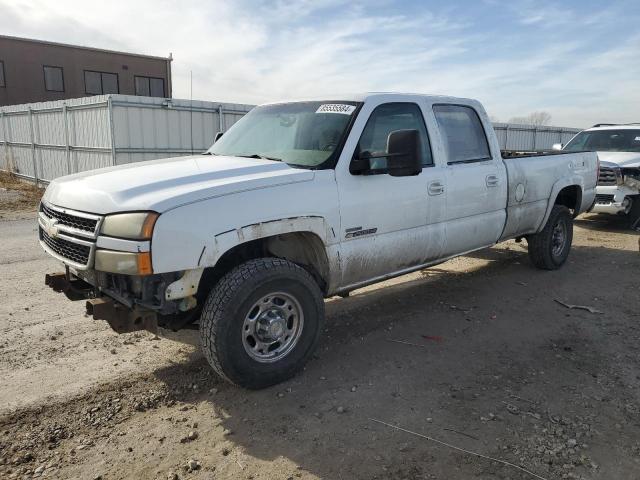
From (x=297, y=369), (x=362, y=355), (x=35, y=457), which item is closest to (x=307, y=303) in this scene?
(x=297, y=369)

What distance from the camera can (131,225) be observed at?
9.87ft

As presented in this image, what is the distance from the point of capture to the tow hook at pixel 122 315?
320cm

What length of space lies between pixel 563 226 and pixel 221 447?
561 centimetres

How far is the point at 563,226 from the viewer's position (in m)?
6.89

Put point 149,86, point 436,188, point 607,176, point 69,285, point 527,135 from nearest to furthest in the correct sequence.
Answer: point 69,285 → point 436,188 → point 607,176 → point 527,135 → point 149,86

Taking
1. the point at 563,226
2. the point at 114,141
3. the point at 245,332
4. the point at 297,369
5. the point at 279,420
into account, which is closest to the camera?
the point at 279,420

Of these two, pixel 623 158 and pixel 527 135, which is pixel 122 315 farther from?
pixel 527 135

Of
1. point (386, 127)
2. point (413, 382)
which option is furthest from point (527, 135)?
point (413, 382)

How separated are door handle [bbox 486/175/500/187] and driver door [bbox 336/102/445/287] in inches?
31.8

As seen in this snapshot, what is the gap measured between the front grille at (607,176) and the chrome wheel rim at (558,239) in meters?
3.64

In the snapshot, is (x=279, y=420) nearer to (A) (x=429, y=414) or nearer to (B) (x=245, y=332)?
(B) (x=245, y=332)

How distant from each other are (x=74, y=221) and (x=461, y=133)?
142 inches

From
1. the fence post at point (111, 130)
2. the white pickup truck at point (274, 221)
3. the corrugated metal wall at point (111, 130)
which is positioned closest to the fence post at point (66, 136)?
the corrugated metal wall at point (111, 130)

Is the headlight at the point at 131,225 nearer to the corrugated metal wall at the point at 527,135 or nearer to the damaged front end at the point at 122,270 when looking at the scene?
the damaged front end at the point at 122,270
